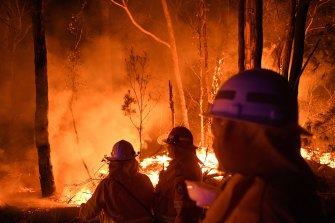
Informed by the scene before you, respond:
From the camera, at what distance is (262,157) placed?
1587 millimetres

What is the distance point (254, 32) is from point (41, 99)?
22.4 feet

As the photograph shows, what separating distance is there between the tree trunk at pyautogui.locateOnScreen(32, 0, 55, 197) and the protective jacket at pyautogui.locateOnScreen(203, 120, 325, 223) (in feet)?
30.2

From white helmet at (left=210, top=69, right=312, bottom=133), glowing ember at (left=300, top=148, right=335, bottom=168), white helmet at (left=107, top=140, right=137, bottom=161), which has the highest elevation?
white helmet at (left=210, top=69, right=312, bottom=133)

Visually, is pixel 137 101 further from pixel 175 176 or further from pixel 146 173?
pixel 175 176

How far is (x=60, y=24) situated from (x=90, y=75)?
5.45 metres

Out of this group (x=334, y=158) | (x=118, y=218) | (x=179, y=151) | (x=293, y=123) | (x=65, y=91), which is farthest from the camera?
(x=65, y=91)

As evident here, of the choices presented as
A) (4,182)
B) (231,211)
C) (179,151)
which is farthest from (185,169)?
(4,182)

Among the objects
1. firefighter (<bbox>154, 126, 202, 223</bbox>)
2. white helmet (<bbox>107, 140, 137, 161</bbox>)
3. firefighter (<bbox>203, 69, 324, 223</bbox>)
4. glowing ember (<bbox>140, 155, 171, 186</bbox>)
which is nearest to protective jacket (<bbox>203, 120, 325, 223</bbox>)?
firefighter (<bbox>203, 69, 324, 223</bbox>)

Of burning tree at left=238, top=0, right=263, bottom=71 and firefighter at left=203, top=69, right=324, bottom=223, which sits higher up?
burning tree at left=238, top=0, right=263, bottom=71

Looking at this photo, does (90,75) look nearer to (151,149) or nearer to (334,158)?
(151,149)

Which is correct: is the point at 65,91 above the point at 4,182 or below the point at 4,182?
above

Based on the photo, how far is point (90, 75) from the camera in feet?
72.9

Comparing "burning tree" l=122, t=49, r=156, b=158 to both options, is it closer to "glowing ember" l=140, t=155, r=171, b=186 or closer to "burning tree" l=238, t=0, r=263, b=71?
"glowing ember" l=140, t=155, r=171, b=186

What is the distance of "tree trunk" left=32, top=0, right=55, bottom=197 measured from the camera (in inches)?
380
